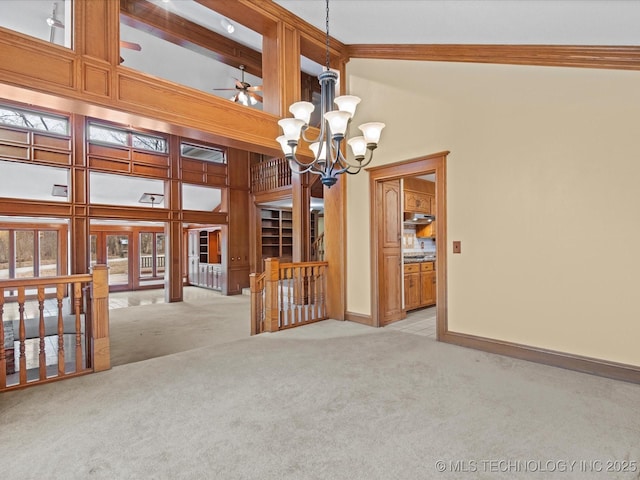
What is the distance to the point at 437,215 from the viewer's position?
3.95 m

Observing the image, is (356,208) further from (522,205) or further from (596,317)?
(596,317)

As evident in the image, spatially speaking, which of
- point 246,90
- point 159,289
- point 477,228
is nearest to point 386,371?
point 477,228

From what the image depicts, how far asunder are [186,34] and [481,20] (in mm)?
4954

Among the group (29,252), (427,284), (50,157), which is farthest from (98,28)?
(29,252)

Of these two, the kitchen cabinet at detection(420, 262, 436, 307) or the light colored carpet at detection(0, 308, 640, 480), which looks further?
the kitchen cabinet at detection(420, 262, 436, 307)

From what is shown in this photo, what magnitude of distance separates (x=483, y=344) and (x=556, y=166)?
1874 millimetres

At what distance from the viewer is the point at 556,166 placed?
312cm

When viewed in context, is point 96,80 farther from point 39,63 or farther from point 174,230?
point 174,230

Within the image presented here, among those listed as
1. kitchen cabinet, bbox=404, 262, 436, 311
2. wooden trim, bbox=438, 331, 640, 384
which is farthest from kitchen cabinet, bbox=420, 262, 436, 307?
wooden trim, bbox=438, 331, 640, 384

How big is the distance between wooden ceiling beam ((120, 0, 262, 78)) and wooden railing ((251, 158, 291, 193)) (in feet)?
6.79

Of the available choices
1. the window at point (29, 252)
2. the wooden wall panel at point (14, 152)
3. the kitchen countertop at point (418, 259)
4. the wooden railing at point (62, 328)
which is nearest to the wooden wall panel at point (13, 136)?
the wooden wall panel at point (14, 152)

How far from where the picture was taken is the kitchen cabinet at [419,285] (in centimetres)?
→ 558

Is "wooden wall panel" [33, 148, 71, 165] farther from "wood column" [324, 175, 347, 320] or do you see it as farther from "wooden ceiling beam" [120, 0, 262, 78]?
"wood column" [324, 175, 347, 320]

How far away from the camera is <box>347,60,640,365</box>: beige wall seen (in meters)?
2.82
